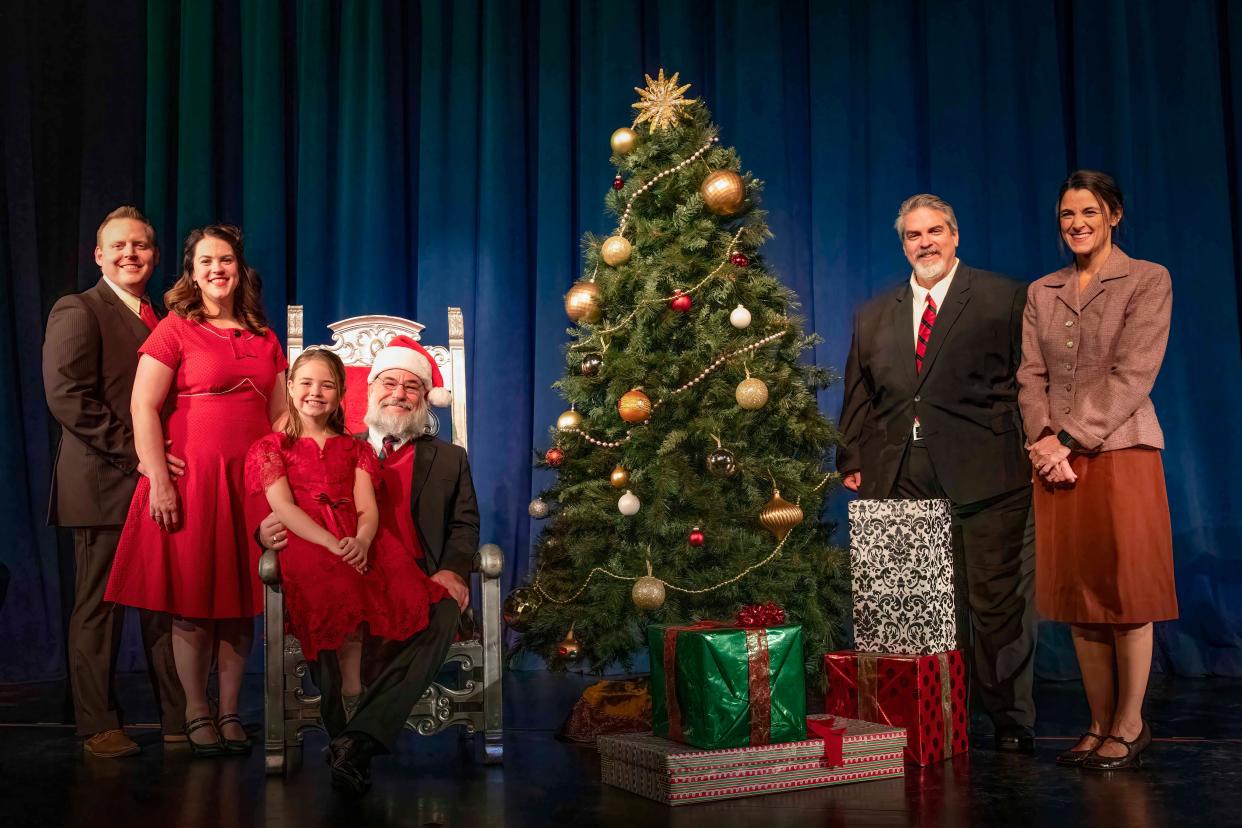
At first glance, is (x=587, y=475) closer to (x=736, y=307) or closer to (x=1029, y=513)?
(x=736, y=307)

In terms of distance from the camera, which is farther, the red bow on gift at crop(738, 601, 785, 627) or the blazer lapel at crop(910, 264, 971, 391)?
the blazer lapel at crop(910, 264, 971, 391)

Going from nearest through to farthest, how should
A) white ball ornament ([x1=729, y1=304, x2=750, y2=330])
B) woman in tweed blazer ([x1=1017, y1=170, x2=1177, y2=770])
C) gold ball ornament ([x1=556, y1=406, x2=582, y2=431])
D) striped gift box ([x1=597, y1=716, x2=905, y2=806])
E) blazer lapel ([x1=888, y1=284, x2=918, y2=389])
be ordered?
1. striped gift box ([x1=597, y1=716, x2=905, y2=806])
2. woman in tweed blazer ([x1=1017, y1=170, x2=1177, y2=770])
3. blazer lapel ([x1=888, y1=284, x2=918, y2=389])
4. white ball ornament ([x1=729, y1=304, x2=750, y2=330])
5. gold ball ornament ([x1=556, y1=406, x2=582, y2=431])

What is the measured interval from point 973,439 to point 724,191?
120cm

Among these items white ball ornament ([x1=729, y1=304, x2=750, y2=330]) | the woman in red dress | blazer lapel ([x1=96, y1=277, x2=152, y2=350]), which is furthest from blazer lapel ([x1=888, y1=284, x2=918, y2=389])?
blazer lapel ([x1=96, y1=277, x2=152, y2=350])

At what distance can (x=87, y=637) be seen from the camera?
143 inches

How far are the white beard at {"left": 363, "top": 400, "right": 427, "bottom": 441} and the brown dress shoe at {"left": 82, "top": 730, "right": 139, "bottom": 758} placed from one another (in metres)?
1.27

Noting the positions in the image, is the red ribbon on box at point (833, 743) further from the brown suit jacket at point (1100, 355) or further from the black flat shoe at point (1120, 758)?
the brown suit jacket at point (1100, 355)

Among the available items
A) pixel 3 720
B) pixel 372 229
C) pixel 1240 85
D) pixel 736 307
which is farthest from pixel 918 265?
pixel 3 720

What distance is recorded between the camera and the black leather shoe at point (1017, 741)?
132 inches

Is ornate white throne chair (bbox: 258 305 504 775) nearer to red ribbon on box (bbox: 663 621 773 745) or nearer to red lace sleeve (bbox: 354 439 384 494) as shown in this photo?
red lace sleeve (bbox: 354 439 384 494)

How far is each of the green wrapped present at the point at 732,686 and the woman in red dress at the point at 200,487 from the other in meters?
1.40

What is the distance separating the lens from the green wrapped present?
9.48ft

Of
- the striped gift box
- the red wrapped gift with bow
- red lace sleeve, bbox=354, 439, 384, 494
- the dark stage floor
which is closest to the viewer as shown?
the dark stage floor

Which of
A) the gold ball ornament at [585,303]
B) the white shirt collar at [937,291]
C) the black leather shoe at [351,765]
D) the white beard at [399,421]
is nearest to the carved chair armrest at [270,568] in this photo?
the black leather shoe at [351,765]
